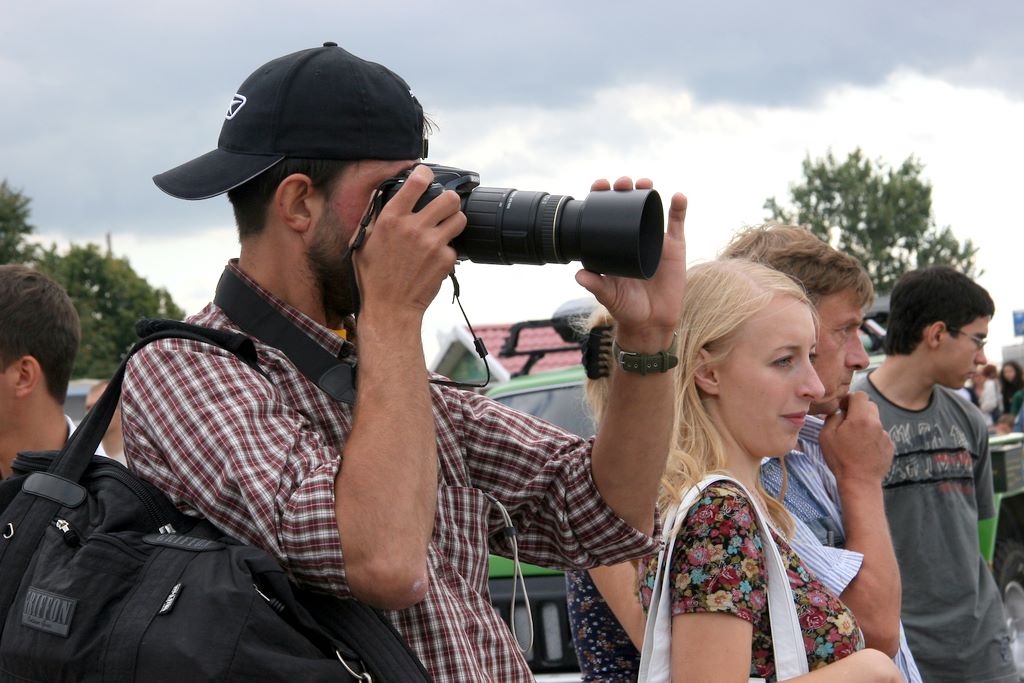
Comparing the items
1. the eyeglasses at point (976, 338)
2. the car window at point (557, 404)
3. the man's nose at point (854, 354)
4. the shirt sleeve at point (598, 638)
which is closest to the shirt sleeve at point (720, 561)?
the shirt sleeve at point (598, 638)

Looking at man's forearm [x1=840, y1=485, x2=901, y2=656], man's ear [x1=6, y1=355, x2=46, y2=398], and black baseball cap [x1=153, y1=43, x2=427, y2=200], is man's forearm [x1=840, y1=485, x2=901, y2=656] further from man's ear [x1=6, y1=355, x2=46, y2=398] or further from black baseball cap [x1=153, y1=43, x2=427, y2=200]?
man's ear [x1=6, y1=355, x2=46, y2=398]

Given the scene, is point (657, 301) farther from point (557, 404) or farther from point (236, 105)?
point (557, 404)

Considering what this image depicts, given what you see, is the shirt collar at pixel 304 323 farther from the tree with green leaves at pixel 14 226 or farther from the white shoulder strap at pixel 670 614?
the tree with green leaves at pixel 14 226

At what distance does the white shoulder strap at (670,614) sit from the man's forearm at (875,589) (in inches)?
16.0

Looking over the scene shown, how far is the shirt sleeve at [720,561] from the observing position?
212 centimetres

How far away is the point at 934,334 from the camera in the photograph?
181 inches

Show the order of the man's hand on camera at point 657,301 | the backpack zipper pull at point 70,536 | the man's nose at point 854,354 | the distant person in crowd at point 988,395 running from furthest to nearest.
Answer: the distant person in crowd at point 988,395, the man's nose at point 854,354, the man's hand on camera at point 657,301, the backpack zipper pull at point 70,536

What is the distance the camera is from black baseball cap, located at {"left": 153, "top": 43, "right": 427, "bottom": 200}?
180 cm

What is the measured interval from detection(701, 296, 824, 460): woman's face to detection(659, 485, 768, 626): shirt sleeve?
0.25 m

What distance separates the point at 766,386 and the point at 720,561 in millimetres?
454

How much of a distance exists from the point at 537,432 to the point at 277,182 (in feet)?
2.10

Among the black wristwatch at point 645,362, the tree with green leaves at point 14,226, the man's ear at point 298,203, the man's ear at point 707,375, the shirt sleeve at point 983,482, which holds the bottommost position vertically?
the shirt sleeve at point 983,482

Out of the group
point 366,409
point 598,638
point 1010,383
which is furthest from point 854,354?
point 1010,383

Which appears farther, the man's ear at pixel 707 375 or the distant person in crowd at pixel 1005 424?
the distant person in crowd at pixel 1005 424
